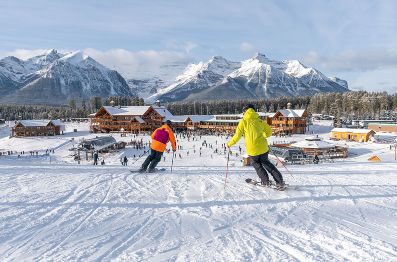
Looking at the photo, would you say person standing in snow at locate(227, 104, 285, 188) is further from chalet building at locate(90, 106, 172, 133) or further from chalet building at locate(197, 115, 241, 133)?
chalet building at locate(90, 106, 172, 133)

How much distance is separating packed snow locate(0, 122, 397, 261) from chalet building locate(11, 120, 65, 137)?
78.2m

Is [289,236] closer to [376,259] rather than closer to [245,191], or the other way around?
[376,259]

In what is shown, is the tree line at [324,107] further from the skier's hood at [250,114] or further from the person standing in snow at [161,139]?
the skier's hood at [250,114]

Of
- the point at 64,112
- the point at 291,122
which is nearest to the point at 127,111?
the point at 291,122

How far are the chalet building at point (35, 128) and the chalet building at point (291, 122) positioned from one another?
172ft

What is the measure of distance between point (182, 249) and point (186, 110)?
16054cm

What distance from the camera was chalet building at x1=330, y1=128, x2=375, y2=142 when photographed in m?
66.8

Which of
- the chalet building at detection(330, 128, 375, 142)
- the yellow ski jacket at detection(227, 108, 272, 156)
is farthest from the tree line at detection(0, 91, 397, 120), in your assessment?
the yellow ski jacket at detection(227, 108, 272, 156)

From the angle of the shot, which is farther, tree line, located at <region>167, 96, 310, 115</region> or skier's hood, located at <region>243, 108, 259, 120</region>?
tree line, located at <region>167, 96, 310, 115</region>

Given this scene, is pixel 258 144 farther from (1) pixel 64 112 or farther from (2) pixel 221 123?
(1) pixel 64 112

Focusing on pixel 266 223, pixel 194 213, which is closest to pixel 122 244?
pixel 194 213

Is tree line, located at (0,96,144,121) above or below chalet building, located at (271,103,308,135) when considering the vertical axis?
above

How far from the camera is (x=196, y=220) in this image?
5.98m

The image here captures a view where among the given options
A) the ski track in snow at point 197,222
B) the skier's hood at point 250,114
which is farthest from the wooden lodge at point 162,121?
the ski track in snow at point 197,222
